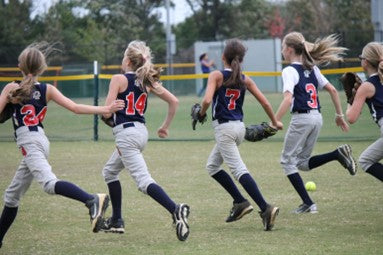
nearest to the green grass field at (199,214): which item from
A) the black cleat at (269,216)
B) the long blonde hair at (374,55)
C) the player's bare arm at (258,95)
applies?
the black cleat at (269,216)

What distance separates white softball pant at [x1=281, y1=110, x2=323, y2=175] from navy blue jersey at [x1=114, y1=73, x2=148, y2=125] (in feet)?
6.27

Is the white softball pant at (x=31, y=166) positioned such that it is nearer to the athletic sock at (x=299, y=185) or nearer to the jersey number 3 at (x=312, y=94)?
the athletic sock at (x=299, y=185)

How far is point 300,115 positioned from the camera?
8.48 m

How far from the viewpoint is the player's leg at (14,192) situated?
690 centimetres

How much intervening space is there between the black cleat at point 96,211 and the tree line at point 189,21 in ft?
111

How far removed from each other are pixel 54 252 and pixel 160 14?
146ft

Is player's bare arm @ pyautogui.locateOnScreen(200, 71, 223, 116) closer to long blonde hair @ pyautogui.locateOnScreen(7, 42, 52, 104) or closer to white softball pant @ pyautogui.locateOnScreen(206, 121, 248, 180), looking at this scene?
white softball pant @ pyautogui.locateOnScreen(206, 121, 248, 180)

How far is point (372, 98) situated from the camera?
7.51m

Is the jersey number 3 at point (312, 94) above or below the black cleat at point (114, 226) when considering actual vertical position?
above

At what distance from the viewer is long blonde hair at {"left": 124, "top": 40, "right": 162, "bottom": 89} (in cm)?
730

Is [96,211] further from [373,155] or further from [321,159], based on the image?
[321,159]

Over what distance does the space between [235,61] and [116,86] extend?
1.25 m

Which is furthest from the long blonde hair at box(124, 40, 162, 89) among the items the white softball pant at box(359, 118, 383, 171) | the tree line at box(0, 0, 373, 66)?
the tree line at box(0, 0, 373, 66)

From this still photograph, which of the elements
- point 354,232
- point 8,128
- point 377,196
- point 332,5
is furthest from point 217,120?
point 332,5
